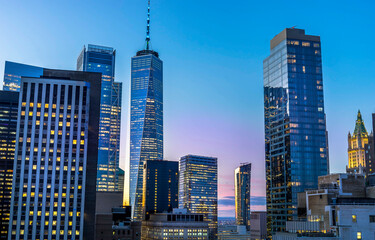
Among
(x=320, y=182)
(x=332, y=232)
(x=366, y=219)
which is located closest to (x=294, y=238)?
(x=332, y=232)

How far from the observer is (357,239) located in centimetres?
12800

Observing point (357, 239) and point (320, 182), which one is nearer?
point (357, 239)

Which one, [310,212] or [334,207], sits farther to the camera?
[310,212]

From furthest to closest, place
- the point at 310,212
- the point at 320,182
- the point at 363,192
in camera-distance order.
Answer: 1. the point at 320,182
2. the point at 363,192
3. the point at 310,212

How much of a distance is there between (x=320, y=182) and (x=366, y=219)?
235 feet

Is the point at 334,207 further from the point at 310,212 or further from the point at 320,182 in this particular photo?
the point at 320,182

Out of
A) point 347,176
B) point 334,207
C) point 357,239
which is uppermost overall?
point 347,176

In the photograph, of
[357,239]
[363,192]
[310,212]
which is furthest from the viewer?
[363,192]

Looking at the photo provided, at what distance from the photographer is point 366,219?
12875cm

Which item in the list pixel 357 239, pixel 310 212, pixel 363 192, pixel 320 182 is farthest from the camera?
pixel 320 182

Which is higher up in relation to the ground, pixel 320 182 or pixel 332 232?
pixel 320 182

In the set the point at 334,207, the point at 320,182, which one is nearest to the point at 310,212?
the point at 334,207

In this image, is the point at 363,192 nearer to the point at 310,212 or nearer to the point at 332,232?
the point at 310,212

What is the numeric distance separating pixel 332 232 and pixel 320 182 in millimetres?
68677
